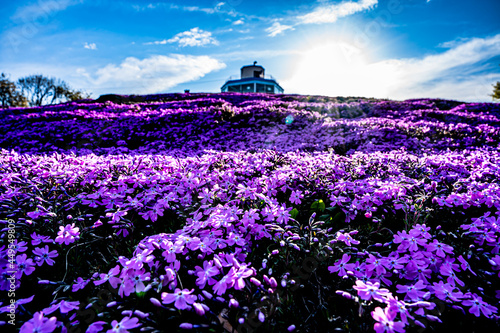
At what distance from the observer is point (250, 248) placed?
2.83m

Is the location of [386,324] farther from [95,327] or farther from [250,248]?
[95,327]

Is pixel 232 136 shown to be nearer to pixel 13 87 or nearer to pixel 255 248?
pixel 255 248

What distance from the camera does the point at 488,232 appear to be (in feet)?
8.61

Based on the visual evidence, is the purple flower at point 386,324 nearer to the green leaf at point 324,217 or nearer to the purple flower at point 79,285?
the green leaf at point 324,217

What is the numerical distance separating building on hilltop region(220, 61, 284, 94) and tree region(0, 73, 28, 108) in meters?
58.1

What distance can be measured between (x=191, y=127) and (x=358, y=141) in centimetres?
810

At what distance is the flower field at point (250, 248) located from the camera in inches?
76.4

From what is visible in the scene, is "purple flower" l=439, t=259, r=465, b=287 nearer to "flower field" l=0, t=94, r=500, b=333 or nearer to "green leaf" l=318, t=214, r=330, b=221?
"flower field" l=0, t=94, r=500, b=333

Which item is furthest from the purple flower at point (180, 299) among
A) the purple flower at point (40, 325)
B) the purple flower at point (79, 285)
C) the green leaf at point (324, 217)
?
the green leaf at point (324, 217)

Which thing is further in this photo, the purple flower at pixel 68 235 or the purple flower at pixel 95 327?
the purple flower at pixel 68 235

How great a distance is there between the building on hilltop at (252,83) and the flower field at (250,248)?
3347 inches

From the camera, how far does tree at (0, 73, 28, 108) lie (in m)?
63.5

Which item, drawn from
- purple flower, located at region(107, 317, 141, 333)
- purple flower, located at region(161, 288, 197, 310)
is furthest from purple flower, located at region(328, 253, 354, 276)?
purple flower, located at region(107, 317, 141, 333)

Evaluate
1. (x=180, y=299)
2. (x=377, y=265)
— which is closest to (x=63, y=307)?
(x=180, y=299)
